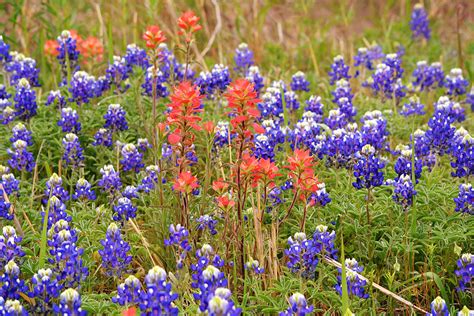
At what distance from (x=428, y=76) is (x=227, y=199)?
293 cm

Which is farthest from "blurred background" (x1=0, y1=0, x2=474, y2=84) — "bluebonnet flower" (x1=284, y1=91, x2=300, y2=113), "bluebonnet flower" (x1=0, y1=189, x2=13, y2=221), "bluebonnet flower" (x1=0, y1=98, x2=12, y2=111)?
"bluebonnet flower" (x1=0, y1=189, x2=13, y2=221)

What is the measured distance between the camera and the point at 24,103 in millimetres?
4305

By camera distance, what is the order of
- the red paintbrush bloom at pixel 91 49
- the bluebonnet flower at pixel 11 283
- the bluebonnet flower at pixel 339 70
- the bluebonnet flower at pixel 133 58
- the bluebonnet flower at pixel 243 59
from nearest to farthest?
the bluebonnet flower at pixel 11 283 → the bluebonnet flower at pixel 133 58 → the bluebonnet flower at pixel 339 70 → the bluebonnet flower at pixel 243 59 → the red paintbrush bloom at pixel 91 49

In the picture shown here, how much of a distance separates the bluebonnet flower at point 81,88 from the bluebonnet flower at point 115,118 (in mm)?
307

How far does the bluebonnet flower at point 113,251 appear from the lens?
3051mm

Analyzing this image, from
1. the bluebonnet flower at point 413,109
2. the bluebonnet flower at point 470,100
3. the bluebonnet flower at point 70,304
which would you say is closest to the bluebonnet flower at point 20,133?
the bluebonnet flower at point 70,304

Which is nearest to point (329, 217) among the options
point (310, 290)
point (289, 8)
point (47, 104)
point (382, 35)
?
point (310, 290)

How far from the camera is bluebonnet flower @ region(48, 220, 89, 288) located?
9.45ft

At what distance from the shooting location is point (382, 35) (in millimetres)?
7531

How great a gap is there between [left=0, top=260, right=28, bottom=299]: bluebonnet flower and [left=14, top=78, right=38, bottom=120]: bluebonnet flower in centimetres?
165

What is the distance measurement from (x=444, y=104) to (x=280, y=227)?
1.59 meters

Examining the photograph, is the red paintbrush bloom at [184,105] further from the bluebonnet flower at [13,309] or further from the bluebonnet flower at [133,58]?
the bluebonnet flower at [133,58]

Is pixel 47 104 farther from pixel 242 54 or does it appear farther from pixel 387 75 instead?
pixel 387 75

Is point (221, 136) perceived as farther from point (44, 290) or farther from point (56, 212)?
point (44, 290)
